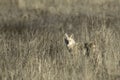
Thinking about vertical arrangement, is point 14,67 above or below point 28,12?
above

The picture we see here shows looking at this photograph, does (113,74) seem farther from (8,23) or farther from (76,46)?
(8,23)

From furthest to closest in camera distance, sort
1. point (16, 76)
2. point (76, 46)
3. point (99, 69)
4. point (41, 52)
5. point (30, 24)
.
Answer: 1. point (30, 24)
2. point (76, 46)
3. point (41, 52)
4. point (99, 69)
5. point (16, 76)

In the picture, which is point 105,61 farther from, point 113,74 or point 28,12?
point 28,12

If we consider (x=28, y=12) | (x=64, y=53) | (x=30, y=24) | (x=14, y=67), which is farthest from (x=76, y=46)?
(x=28, y=12)

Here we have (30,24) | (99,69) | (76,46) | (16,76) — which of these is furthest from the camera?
(30,24)

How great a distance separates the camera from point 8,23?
13.1 metres

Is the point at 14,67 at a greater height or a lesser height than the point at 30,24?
greater

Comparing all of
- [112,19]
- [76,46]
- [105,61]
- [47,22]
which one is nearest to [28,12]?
[47,22]

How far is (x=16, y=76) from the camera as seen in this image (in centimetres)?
652

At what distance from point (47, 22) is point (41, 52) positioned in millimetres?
5717

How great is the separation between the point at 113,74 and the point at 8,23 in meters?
6.81

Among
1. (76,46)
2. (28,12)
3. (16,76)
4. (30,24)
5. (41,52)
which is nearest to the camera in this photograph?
(16,76)

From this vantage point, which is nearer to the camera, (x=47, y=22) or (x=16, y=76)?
(x=16, y=76)

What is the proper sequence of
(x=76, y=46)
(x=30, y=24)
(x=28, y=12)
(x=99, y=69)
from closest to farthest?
(x=99, y=69)
(x=76, y=46)
(x=30, y=24)
(x=28, y=12)
